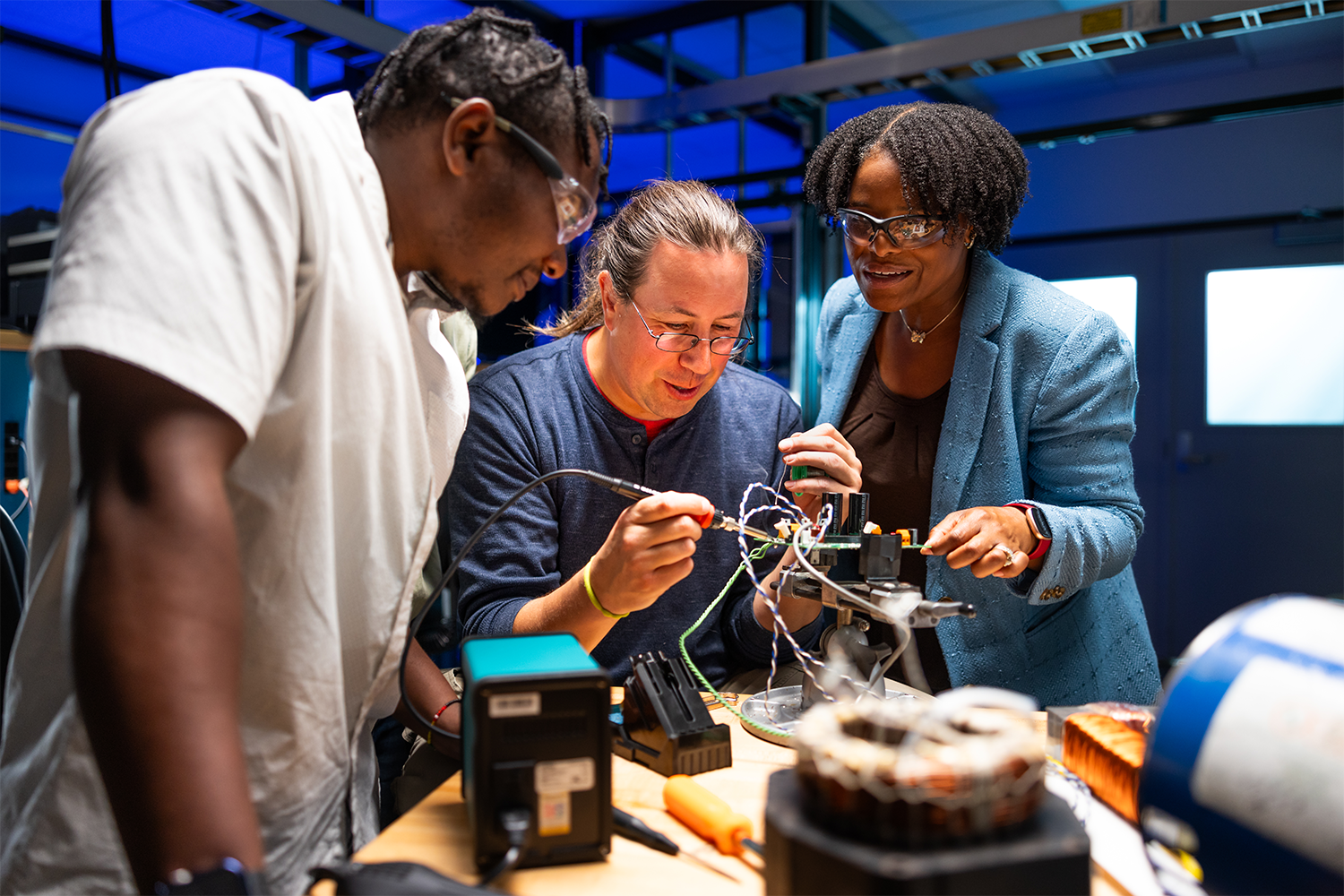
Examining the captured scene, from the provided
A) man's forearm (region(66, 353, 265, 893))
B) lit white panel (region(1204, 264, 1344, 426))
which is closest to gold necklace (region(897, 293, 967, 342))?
man's forearm (region(66, 353, 265, 893))

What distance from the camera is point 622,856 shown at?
0.86 meters

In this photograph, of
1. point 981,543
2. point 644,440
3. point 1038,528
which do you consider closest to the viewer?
point 981,543

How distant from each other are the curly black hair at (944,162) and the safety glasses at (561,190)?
0.87 meters

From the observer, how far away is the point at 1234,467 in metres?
4.46

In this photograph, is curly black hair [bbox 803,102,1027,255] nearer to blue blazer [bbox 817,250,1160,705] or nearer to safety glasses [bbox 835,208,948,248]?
safety glasses [bbox 835,208,948,248]

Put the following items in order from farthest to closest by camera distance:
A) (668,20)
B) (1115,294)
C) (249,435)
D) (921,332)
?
(1115,294)
(668,20)
(921,332)
(249,435)

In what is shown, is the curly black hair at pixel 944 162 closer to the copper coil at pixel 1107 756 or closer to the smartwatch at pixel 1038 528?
the smartwatch at pixel 1038 528

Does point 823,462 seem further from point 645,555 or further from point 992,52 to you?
point 992,52

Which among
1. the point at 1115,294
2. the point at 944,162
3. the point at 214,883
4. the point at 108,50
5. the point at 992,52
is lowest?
the point at 214,883

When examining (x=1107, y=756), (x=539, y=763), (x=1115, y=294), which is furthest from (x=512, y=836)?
(x=1115, y=294)

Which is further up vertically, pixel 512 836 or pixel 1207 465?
pixel 1207 465

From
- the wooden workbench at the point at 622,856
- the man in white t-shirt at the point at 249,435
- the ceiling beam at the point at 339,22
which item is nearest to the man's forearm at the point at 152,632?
the man in white t-shirt at the point at 249,435

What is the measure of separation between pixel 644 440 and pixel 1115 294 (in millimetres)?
4018

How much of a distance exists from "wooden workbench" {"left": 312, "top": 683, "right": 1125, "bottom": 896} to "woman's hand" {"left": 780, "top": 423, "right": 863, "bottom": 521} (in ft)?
1.89
